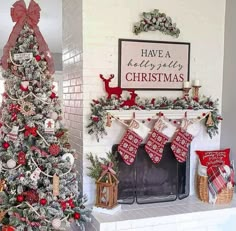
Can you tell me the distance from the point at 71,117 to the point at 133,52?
2.85 feet

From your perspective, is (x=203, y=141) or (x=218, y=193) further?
(x=203, y=141)

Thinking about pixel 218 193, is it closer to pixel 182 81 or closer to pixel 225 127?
pixel 225 127

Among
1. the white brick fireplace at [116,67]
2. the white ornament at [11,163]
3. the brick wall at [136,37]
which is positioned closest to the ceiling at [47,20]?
the white brick fireplace at [116,67]

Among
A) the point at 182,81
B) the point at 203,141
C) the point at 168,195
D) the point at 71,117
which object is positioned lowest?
the point at 168,195

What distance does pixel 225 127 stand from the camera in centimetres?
325

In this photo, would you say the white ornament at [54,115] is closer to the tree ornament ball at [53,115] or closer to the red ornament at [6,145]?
the tree ornament ball at [53,115]

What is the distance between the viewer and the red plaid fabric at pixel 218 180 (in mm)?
2932

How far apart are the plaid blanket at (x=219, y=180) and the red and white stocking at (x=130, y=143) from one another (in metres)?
0.75

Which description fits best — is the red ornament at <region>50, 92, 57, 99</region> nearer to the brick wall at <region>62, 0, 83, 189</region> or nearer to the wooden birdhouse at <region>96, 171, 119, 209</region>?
the brick wall at <region>62, 0, 83, 189</region>

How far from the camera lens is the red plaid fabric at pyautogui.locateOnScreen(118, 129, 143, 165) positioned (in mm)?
2816

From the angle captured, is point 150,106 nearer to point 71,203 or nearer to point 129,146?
point 129,146

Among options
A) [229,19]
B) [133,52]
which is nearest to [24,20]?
[133,52]

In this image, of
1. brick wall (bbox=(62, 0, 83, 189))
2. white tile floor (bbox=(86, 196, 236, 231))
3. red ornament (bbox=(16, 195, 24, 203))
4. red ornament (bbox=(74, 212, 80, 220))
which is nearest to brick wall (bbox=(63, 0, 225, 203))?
brick wall (bbox=(62, 0, 83, 189))

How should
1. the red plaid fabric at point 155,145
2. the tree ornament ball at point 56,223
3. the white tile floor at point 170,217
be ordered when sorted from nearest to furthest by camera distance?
the tree ornament ball at point 56,223 → the white tile floor at point 170,217 → the red plaid fabric at point 155,145
